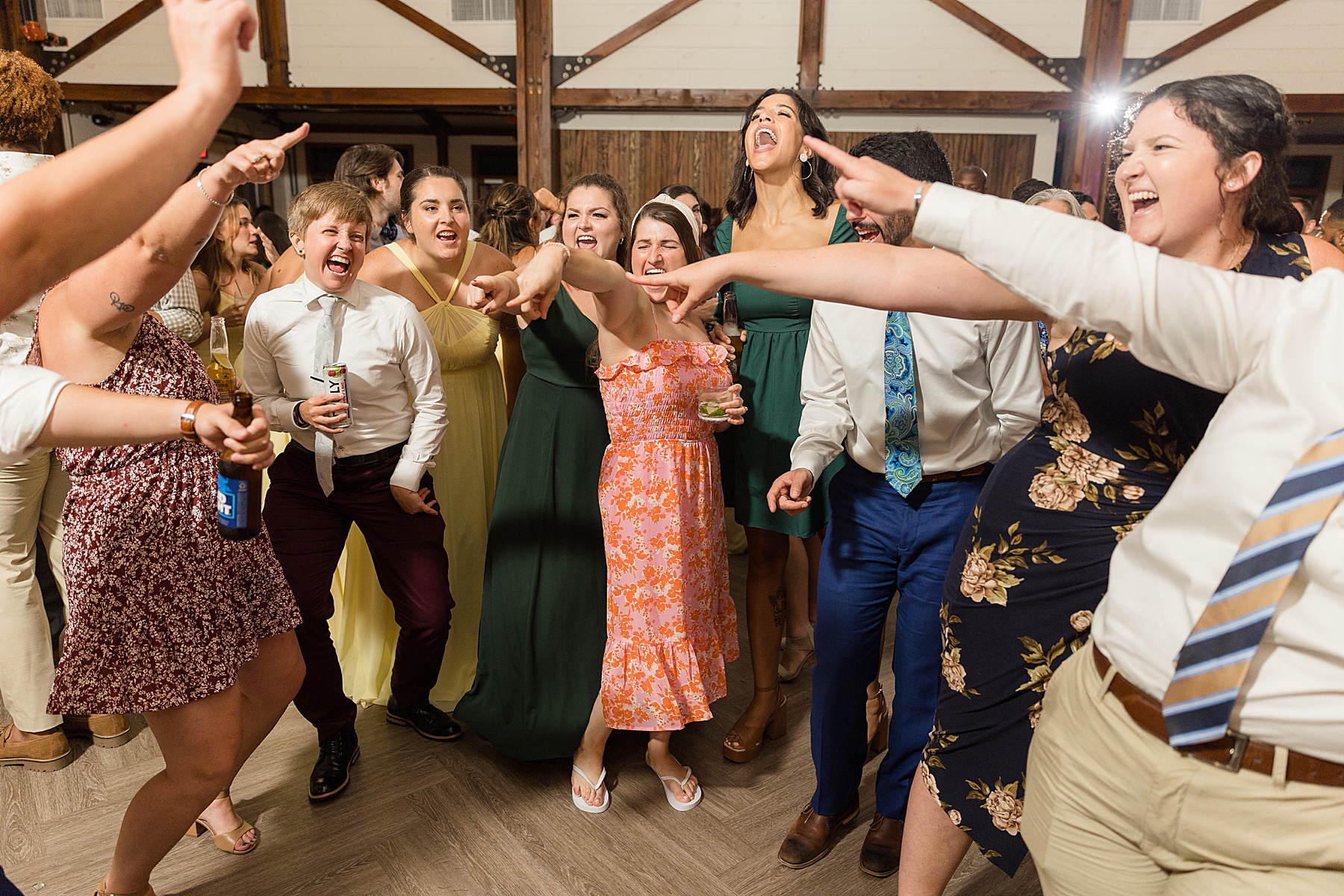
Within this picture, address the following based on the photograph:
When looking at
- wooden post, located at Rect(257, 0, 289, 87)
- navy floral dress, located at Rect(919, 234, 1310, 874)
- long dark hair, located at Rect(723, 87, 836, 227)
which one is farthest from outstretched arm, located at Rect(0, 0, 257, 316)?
wooden post, located at Rect(257, 0, 289, 87)

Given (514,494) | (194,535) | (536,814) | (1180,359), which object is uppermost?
(1180,359)

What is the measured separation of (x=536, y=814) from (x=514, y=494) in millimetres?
900

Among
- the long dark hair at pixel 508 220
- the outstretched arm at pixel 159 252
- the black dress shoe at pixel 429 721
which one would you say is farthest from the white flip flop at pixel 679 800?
the long dark hair at pixel 508 220

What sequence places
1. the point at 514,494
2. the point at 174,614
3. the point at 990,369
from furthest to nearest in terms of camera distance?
the point at 514,494 → the point at 990,369 → the point at 174,614

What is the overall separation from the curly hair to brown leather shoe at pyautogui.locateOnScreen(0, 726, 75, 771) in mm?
1732

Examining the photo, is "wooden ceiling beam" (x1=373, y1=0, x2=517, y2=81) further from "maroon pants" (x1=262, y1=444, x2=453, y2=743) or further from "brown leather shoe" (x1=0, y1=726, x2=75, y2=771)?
"brown leather shoe" (x1=0, y1=726, x2=75, y2=771)

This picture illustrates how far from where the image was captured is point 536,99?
23.7 ft

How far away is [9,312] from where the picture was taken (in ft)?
2.96

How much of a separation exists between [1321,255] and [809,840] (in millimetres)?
1704

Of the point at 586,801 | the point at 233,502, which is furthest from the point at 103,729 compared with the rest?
the point at 233,502

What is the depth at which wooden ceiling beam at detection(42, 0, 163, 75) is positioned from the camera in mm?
7402

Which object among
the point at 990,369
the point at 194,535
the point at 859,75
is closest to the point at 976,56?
the point at 859,75

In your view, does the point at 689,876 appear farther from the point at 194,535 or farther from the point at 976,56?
the point at 976,56

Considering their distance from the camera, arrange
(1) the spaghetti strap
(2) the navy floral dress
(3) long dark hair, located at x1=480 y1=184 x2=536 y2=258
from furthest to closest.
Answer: (3) long dark hair, located at x1=480 y1=184 x2=536 y2=258
(1) the spaghetti strap
(2) the navy floral dress
